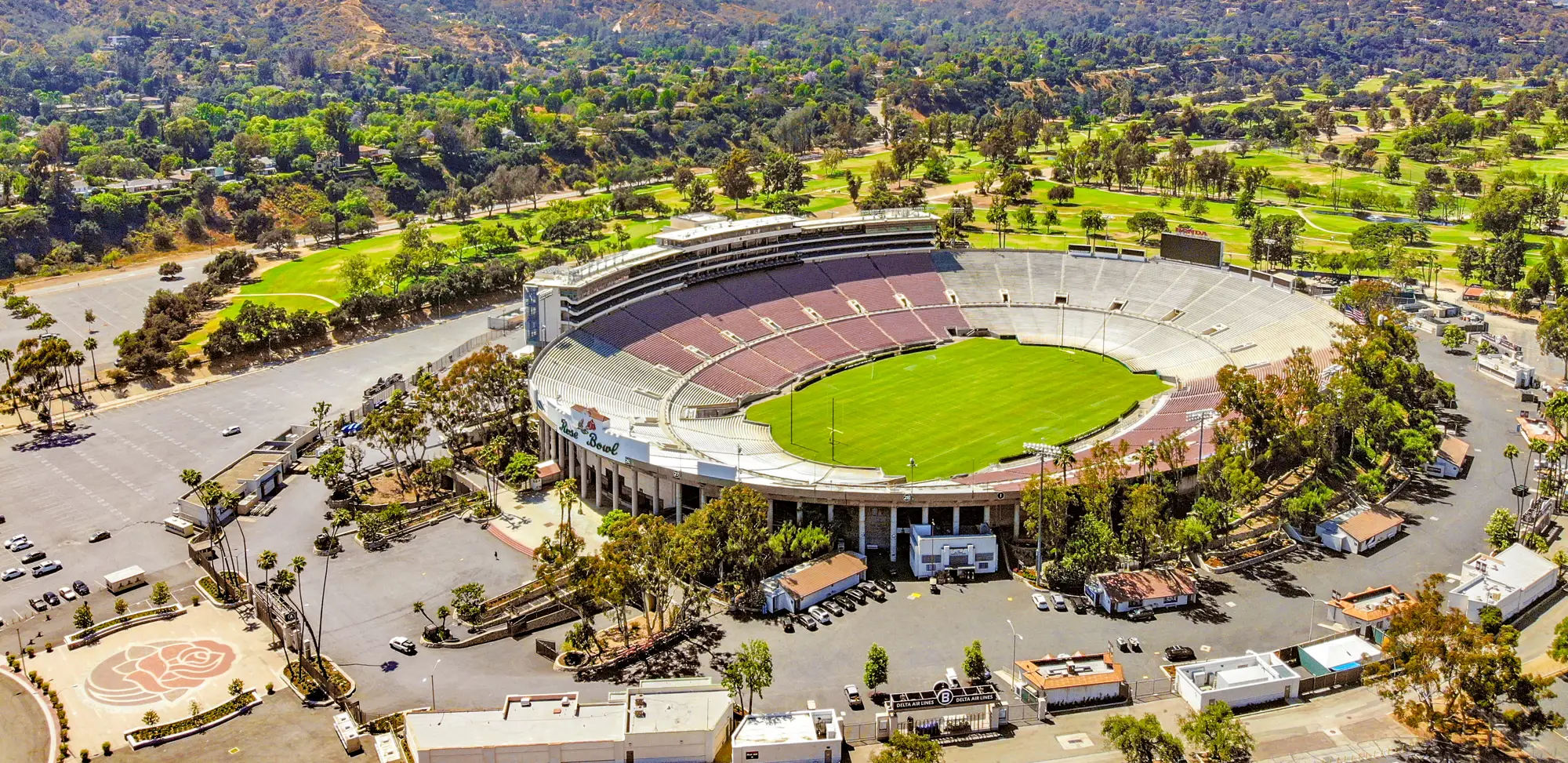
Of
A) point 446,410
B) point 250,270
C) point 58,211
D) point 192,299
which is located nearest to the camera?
point 446,410

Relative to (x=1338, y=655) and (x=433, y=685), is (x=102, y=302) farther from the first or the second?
(x=1338, y=655)

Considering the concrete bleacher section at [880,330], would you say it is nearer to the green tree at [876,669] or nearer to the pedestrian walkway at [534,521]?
the pedestrian walkway at [534,521]

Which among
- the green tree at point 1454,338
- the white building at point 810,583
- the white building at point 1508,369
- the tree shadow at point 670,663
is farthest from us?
the green tree at point 1454,338

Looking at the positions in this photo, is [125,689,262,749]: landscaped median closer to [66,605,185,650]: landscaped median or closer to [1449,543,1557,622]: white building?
[66,605,185,650]: landscaped median

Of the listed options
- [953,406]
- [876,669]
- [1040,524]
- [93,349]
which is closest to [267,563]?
[876,669]

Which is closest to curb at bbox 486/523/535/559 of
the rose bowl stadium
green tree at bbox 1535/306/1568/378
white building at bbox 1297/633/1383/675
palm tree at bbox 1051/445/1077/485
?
the rose bowl stadium

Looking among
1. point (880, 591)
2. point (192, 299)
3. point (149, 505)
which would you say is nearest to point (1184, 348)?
point (880, 591)

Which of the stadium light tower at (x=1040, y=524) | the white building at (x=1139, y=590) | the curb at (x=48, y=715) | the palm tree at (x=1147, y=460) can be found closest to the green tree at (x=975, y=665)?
the white building at (x=1139, y=590)

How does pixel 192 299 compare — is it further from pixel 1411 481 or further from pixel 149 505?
pixel 1411 481
